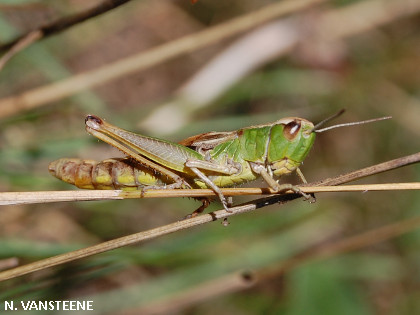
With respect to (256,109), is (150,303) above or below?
below

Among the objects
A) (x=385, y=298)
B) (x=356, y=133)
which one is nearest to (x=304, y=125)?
(x=385, y=298)

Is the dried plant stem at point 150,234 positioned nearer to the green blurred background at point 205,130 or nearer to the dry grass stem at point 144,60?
the green blurred background at point 205,130

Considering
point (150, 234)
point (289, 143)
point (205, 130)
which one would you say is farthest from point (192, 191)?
point (205, 130)

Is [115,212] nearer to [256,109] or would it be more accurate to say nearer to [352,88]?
[256,109]

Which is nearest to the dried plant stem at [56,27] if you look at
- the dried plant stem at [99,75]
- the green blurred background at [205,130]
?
the green blurred background at [205,130]

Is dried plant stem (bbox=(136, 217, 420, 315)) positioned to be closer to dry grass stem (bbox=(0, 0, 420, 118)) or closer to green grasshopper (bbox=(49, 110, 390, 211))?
green grasshopper (bbox=(49, 110, 390, 211))

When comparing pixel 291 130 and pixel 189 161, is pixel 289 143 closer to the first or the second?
pixel 291 130
